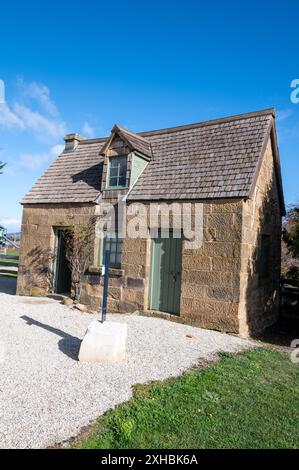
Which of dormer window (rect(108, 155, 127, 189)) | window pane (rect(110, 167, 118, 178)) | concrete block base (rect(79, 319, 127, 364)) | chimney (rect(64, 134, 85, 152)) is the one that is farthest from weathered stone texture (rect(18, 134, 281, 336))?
concrete block base (rect(79, 319, 127, 364))

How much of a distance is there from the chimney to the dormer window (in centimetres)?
358

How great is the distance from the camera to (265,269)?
35.8ft

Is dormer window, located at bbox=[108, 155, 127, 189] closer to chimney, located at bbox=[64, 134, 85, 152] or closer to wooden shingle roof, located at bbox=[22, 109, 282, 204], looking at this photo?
wooden shingle roof, located at bbox=[22, 109, 282, 204]

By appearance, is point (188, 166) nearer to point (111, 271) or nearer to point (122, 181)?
point (122, 181)

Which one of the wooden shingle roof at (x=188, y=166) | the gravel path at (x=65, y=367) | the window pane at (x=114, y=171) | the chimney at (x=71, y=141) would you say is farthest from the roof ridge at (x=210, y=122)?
the gravel path at (x=65, y=367)

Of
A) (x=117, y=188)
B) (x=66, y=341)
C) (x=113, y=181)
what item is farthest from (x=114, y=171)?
(x=66, y=341)

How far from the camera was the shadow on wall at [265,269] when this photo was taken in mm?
9375

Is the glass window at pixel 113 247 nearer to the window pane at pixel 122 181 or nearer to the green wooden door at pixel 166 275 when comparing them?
the green wooden door at pixel 166 275

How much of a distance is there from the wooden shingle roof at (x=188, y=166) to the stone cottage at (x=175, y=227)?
0.03m

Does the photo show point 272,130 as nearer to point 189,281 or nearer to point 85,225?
point 189,281

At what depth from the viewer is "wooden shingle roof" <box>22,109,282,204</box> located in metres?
9.17
